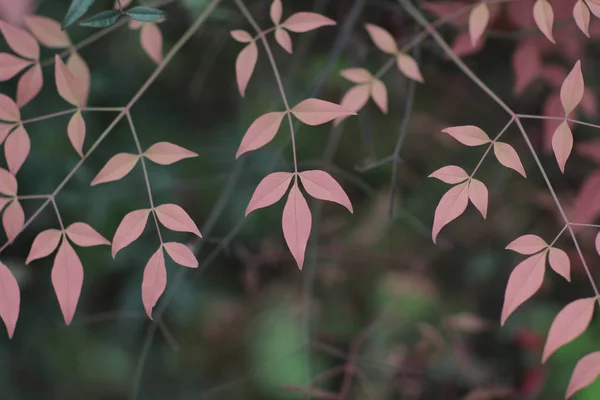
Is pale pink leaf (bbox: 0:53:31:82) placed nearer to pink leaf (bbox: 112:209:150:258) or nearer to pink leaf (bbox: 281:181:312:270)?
pink leaf (bbox: 112:209:150:258)

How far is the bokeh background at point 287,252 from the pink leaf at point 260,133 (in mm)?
412

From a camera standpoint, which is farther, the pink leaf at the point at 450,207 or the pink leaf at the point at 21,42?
the pink leaf at the point at 21,42

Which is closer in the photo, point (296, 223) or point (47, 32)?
point (296, 223)

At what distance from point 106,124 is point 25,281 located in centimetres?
27

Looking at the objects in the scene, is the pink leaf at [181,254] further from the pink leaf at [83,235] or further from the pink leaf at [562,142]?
the pink leaf at [562,142]

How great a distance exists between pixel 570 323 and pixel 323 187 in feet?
0.66

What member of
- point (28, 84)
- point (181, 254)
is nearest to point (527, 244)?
point (181, 254)

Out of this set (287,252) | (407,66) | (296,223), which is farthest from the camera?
(287,252)

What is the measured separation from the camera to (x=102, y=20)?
1.47 ft

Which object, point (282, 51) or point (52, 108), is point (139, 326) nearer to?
point (52, 108)

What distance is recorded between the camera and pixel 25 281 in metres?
0.86

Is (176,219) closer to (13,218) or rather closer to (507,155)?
(13,218)

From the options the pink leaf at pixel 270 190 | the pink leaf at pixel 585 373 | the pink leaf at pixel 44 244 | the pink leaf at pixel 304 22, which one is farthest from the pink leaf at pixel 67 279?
the pink leaf at pixel 585 373

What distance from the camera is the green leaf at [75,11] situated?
435mm
